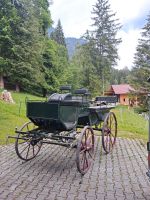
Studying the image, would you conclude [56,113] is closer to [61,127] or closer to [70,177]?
[61,127]

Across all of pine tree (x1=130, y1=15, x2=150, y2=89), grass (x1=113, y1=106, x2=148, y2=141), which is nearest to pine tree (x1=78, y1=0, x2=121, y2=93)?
pine tree (x1=130, y1=15, x2=150, y2=89)

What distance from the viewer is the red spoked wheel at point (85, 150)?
613 centimetres

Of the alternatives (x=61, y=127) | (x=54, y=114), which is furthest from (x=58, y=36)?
(x=54, y=114)

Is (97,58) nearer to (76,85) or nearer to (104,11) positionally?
(76,85)

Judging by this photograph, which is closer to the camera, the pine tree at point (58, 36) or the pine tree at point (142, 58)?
the pine tree at point (142, 58)

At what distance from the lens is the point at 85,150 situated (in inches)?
259

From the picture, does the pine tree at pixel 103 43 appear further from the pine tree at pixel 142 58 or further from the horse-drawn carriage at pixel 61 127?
the horse-drawn carriage at pixel 61 127

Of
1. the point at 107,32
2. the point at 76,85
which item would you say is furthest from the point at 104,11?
the point at 76,85

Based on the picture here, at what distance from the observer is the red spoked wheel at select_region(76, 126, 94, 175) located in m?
6.13

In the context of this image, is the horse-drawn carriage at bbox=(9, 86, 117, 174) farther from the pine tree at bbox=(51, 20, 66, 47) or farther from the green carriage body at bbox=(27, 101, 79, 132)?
the pine tree at bbox=(51, 20, 66, 47)

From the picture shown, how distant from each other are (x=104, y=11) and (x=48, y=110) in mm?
36105

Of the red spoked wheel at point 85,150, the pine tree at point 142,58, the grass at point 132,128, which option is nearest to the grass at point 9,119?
the red spoked wheel at point 85,150

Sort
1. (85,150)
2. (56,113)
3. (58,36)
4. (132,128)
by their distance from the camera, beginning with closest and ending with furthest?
(56,113) < (85,150) < (132,128) < (58,36)

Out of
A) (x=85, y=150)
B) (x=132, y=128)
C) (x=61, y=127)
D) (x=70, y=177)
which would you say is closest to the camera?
(x=70, y=177)
